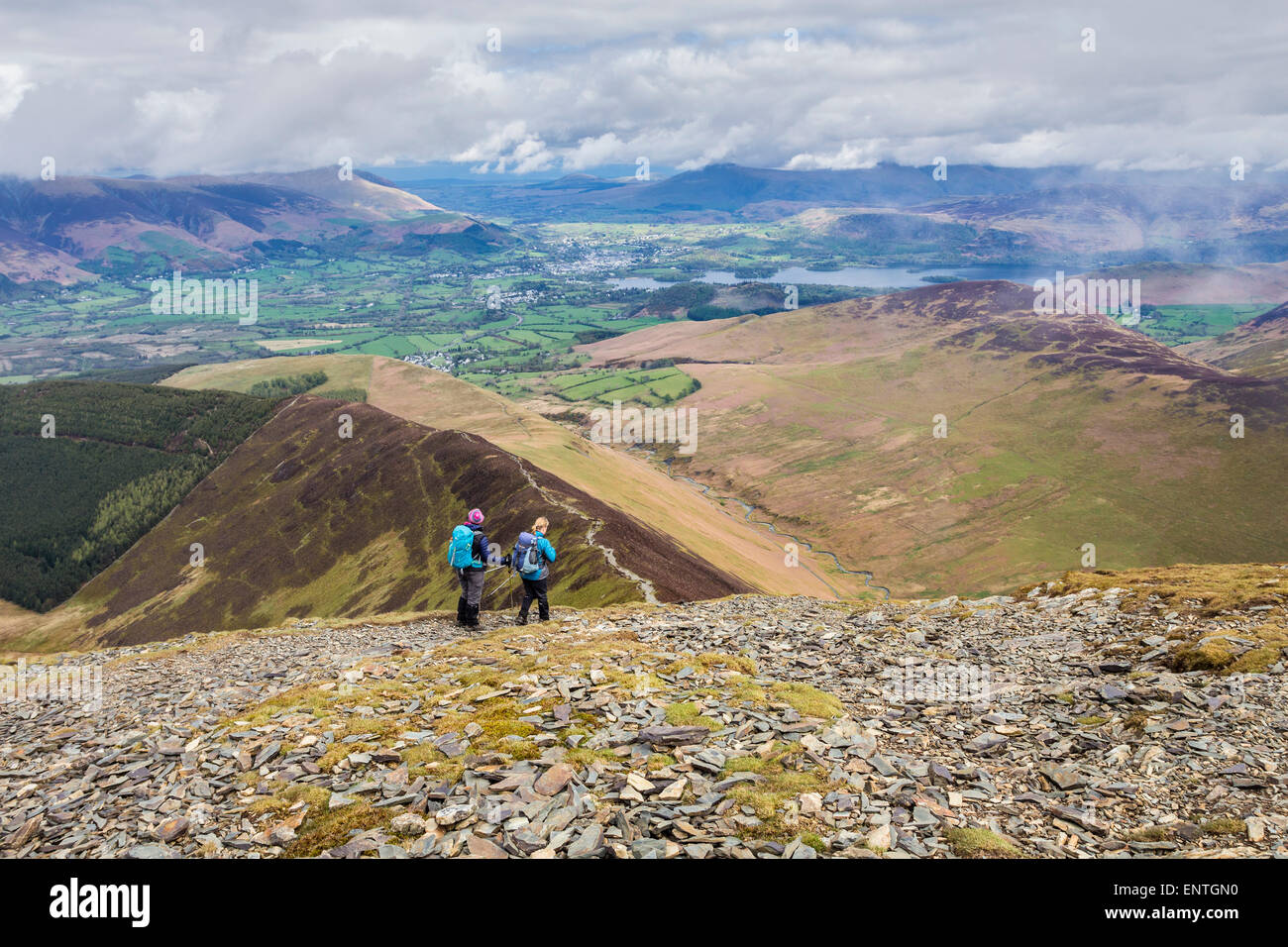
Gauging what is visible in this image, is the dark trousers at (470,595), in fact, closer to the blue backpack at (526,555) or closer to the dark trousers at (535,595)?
the blue backpack at (526,555)

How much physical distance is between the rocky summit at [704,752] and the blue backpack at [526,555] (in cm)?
457

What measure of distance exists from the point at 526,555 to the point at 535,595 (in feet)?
11.4

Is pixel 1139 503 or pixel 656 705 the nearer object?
pixel 656 705

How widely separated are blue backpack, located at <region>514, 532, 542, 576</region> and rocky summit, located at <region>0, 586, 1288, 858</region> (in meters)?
4.57

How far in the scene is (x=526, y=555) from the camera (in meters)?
34.5

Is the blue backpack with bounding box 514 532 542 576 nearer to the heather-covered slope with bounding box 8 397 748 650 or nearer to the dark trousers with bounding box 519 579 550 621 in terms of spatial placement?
the dark trousers with bounding box 519 579 550 621

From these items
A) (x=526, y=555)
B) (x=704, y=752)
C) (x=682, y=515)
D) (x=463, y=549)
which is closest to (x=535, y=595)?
(x=526, y=555)

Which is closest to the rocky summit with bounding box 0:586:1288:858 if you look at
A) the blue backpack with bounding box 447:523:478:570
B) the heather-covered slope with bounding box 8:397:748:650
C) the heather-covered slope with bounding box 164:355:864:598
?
the blue backpack with bounding box 447:523:478:570

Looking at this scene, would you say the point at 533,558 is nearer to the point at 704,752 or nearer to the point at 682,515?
the point at 704,752

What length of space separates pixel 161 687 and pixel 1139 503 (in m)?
210
